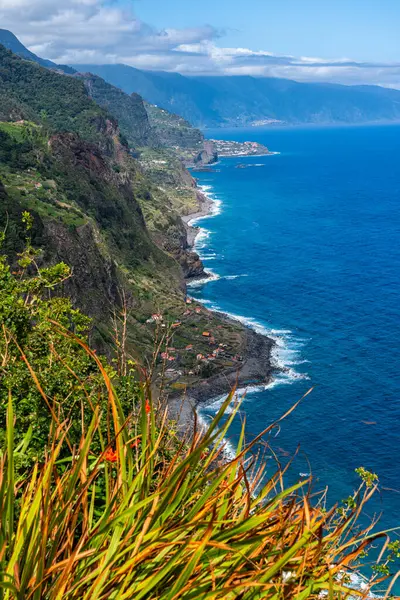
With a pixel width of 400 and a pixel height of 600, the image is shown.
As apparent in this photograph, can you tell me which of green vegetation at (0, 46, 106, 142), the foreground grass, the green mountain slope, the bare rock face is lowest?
the bare rock face

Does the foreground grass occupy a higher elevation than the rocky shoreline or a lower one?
higher

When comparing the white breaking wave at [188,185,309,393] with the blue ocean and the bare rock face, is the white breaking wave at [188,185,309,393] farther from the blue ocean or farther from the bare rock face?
the bare rock face

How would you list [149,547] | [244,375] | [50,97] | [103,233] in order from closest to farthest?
[149,547]
[244,375]
[103,233]
[50,97]

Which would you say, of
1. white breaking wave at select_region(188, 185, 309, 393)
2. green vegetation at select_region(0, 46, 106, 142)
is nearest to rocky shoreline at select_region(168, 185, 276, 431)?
white breaking wave at select_region(188, 185, 309, 393)

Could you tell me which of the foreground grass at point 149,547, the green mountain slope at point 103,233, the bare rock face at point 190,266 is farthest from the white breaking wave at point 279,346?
the foreground grass at point 149,547

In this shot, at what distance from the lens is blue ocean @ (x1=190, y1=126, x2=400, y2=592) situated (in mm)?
56188

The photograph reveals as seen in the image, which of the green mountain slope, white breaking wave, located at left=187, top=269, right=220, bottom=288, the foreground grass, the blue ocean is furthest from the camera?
white breaking wave, located at left=187, top=269, right=220, bottom=288

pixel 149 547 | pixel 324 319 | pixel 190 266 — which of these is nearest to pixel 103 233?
pixel 190 266

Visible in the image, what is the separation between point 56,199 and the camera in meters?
80.7

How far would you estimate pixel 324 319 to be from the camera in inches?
3460

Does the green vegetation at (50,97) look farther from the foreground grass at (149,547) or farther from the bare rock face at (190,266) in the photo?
the foreground grass at (149,547)

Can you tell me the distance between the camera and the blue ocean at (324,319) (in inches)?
2212

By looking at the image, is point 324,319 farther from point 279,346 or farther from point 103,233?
point 103,233

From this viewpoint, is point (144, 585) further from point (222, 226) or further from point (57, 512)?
point (222, 226)
